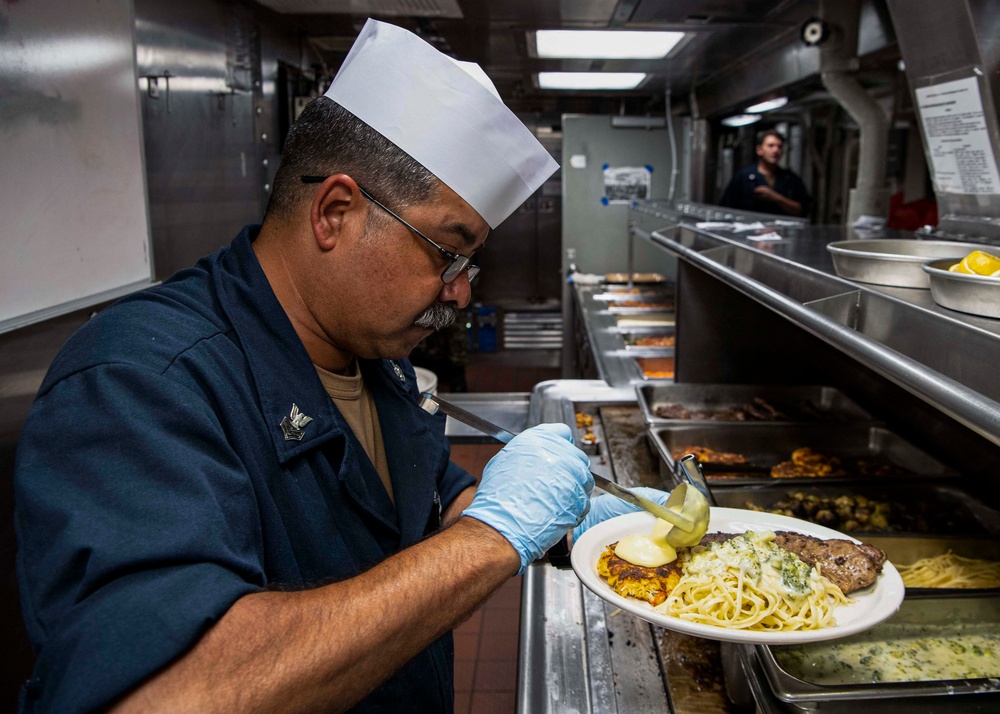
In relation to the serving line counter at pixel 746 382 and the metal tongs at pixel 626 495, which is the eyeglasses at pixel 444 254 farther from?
the serving line counter at pixel 746 382

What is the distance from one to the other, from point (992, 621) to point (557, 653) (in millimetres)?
880

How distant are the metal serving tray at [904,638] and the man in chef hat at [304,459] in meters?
0.45

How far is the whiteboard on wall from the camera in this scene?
7.56 feet

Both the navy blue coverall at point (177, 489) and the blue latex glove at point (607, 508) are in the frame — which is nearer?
the navy blue coverall at point (177, 489)

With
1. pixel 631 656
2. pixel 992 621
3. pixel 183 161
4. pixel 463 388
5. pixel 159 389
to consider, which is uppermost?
pixel 183 161

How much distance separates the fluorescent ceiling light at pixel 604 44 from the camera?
4.39 m

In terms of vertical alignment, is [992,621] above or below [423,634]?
below

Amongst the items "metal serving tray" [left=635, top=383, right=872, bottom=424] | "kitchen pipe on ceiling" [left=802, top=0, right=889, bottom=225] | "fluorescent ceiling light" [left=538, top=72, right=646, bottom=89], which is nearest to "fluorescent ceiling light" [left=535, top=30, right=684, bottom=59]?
"fluorescent ceiling light" [left=538, top=72, right=646, bottom=89]

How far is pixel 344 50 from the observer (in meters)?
5.73

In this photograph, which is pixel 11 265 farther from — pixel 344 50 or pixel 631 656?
pixel 344 50

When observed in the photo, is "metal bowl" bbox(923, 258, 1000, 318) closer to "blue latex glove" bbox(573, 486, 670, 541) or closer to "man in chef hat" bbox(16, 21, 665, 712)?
"man in chef hat" bbox(16, 21, 665, 712)

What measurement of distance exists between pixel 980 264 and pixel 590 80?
19.0ft

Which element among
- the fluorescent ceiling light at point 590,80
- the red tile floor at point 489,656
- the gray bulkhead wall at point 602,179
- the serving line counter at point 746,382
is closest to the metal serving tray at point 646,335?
the serving line counter at point 746,382

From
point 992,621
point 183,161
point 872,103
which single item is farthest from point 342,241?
point 872,103
